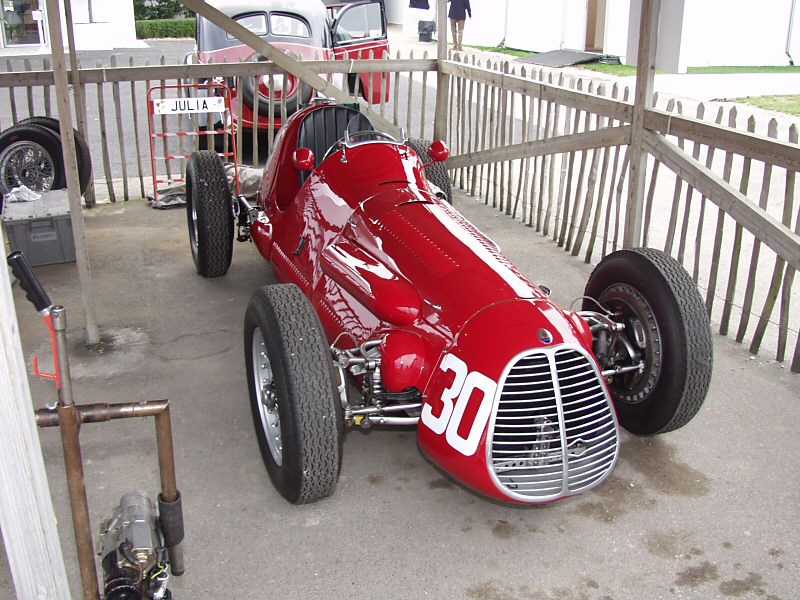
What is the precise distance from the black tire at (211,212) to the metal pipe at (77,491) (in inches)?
149

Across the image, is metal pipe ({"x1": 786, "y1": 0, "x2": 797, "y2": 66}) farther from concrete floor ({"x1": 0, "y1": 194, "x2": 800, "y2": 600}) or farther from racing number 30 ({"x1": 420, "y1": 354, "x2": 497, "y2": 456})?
racing number 30 ({"x1": 420, "y1": 354, "x2": 497, "y2": 456})

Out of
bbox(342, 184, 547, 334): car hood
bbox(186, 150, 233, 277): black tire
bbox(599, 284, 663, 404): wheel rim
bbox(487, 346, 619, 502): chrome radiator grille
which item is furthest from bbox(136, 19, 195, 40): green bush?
bbox(487, 346, 619, 502): chrome radiator grille

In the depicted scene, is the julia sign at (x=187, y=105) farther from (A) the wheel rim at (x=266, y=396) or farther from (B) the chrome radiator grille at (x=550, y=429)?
(B) the chrome radiator grille at (x=550, y=429)

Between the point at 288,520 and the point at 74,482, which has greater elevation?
the point at 74,482

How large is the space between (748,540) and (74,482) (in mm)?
2675

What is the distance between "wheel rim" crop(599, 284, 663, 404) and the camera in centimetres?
371

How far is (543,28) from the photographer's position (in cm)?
2434

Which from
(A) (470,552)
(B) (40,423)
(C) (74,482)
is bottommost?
(A) (470,552)

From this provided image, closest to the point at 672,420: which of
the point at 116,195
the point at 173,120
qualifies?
the point at 116,195

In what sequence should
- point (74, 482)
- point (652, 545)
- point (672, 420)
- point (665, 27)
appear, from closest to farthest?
point (74, 482) < point (652, 545) < point (672, 420) < point (665, 27)

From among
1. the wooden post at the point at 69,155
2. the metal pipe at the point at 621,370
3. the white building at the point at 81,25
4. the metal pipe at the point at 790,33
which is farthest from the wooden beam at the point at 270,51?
the white building at the point at 81,25

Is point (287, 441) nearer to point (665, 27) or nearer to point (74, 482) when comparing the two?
point (74, 482)

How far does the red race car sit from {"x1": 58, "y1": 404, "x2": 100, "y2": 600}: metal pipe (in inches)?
44.5

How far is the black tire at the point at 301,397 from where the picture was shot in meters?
3.13
